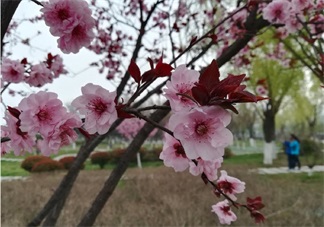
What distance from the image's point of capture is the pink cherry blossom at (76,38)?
3.47 feet

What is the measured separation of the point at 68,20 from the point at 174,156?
1.70 ft

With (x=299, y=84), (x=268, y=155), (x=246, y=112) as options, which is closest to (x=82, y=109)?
(x=268, y=155)

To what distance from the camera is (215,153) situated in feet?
2.47

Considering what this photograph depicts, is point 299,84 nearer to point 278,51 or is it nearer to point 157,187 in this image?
point 278,51

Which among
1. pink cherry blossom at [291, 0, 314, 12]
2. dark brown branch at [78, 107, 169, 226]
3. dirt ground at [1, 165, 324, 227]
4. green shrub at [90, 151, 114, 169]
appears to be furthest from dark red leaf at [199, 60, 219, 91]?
green shrub at [90, 151, 114, 169]

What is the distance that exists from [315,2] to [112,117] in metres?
2.18

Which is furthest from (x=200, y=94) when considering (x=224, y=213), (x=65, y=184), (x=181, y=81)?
(x=65, y=184)

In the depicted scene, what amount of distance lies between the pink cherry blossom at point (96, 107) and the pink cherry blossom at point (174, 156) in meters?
0.29

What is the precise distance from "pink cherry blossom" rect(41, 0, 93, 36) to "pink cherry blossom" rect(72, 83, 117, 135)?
11.1 inches

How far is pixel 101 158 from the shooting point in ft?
55.0

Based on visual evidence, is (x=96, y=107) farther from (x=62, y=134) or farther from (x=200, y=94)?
(x=200, y=94)

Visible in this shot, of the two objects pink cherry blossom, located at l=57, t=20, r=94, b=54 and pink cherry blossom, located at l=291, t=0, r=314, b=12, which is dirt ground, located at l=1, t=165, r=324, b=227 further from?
pink cherry blossom, located at l=57, t=20, r=94, b=54

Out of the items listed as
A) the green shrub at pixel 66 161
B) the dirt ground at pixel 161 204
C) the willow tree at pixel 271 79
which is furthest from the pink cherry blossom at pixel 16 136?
the willow tree at pixel 271 79

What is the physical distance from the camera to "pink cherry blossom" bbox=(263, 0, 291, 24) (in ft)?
8.08
